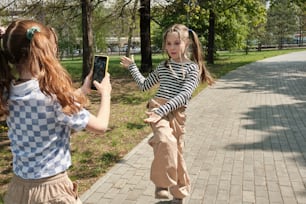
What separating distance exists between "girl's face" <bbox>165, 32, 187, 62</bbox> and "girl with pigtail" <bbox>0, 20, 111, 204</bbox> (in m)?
1.45

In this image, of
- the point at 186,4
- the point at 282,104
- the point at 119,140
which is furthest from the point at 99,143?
the point at 186,4

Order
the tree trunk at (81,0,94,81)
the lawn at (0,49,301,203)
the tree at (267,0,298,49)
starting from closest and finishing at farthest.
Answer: the lawn at (0,49,301,203)
the tree trunk at (81,0,94,81)
the tree at (267,0,298,49)

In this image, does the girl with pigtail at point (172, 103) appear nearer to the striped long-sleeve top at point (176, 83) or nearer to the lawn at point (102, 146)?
the striped long-sleeve top at point (176, 83)

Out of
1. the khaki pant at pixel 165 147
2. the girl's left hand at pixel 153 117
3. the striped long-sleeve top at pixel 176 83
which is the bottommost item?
the khaki pant at pixel 165 147

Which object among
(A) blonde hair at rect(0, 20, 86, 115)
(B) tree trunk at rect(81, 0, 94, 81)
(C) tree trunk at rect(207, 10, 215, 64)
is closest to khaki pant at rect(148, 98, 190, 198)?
(A) blonde hair at rect(0, 20, 86, 115)

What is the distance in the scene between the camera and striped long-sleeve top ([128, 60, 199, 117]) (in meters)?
3.41

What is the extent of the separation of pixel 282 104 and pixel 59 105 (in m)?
9.21

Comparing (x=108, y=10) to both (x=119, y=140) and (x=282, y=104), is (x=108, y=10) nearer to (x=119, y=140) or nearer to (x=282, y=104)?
(x=282, y=104)

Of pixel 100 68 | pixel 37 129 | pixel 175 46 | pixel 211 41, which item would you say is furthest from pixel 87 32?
pixel 211 41

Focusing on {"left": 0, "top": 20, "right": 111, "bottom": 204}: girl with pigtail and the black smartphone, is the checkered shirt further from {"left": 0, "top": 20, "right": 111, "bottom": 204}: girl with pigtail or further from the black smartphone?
the black smartphone

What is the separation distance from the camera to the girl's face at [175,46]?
11.6 feet

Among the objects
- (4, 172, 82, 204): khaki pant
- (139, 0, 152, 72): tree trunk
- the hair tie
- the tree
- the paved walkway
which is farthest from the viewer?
the tree

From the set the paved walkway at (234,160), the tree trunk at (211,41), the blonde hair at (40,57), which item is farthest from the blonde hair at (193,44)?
the tree trunk at (211,41)

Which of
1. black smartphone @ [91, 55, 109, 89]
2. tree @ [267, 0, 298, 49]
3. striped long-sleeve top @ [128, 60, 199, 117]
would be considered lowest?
striped long-sleeve top @ [128, 60, 199, 117]
